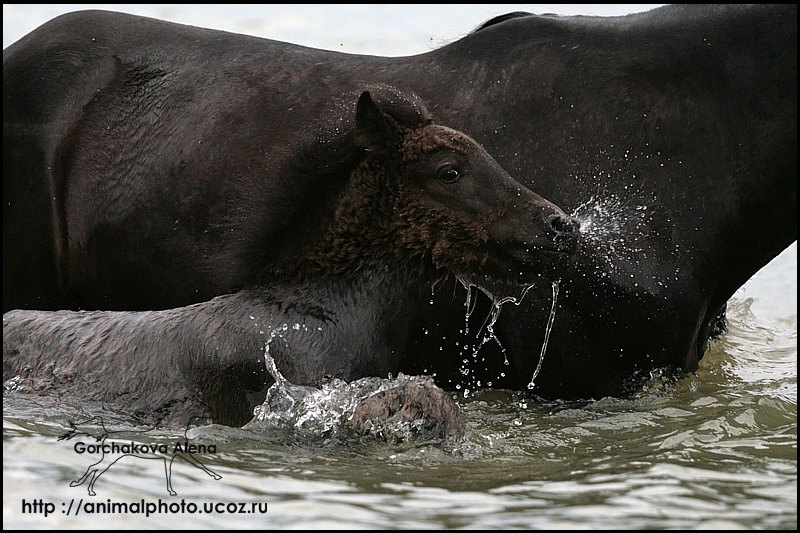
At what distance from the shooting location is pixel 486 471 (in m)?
5.64

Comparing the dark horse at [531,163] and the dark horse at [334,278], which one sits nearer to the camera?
the dark horse at [334,278]

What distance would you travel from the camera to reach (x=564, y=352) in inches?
270

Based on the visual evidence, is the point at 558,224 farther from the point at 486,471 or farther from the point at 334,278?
the point at 486,471

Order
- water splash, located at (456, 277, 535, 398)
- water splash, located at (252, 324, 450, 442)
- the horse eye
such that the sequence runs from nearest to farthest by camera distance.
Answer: water splash, located at (252, 324, 450, 442) < the horse eye < water splash, located at (456, 277, 535, 398)

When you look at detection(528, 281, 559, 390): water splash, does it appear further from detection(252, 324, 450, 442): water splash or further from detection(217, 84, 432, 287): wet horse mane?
detection(217, 84, 432, 287): wet horse mane

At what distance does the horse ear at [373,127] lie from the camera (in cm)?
638

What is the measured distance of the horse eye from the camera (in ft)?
21.3

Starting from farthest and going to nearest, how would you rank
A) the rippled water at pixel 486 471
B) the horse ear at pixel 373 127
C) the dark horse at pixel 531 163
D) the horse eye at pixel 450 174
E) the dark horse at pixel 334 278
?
the dark horse at pixel 531 163, the horse eye at pixel 450 174, the horse ear at pixel 373 127, the dark horse at pixel 334 278, the rippled water at pixel 486 471

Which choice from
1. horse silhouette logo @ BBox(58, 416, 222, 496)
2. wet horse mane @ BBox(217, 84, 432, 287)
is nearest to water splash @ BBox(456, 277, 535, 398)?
wet horse mane @ BBox(217, 84, 432, 287)

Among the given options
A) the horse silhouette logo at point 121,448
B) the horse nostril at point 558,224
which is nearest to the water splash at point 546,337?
the horse nostril at point 558,224

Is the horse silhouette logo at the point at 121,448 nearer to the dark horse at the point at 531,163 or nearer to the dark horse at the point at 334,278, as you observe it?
Result: the dark horse at the point at 334,278

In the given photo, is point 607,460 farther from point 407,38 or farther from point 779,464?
point 407,38

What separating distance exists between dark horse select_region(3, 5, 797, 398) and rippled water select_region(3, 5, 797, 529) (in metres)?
0.38

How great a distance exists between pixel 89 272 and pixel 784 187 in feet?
10.9
